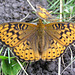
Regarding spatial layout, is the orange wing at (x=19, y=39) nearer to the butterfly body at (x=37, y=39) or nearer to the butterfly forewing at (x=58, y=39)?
the butterfly body at (x=37, y=39)

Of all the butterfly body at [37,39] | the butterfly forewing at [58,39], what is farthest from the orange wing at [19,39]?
the butterfly forewing at [58,39]

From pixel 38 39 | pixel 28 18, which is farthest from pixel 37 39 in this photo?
pixel 28 18

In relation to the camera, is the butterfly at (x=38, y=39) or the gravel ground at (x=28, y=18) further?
the gravel ground at (x=28, y=18)

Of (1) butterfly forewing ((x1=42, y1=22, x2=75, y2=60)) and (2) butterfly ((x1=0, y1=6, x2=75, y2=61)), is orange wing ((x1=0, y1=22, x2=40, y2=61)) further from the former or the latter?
(1) butterfly forewing ((x1=42, y1=22, x2=75, y2=60))

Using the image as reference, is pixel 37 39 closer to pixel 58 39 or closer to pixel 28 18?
pixel 58 39

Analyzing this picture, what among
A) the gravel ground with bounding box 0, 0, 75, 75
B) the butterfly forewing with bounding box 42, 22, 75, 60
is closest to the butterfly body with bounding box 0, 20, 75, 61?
the butterfly forewing with bounding box 42, 22, 75, 60
